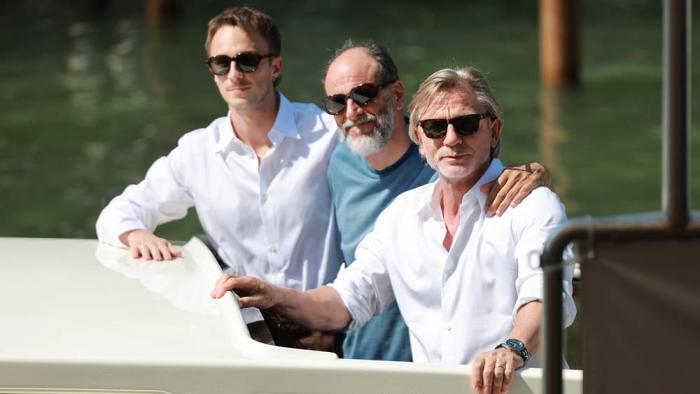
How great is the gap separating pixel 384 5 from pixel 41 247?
18708 millimetres

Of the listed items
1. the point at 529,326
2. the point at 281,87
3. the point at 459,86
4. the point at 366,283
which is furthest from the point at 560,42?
the point at 529,326

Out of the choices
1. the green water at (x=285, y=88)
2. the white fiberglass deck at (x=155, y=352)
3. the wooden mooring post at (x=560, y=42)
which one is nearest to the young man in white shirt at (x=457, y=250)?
the white fiberglass deck at (x=155, y=352)

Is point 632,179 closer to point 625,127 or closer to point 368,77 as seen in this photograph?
point 625,127

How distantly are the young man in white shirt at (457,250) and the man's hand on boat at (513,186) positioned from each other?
16 millimetres

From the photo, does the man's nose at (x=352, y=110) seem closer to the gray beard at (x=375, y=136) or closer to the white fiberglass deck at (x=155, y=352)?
the gray beard at (x=375, y=136)

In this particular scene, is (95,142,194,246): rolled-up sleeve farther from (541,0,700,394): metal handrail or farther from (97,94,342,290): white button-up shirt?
(541,0,700,394): metal handrail

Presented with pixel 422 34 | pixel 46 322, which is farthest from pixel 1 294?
pixel 422 34

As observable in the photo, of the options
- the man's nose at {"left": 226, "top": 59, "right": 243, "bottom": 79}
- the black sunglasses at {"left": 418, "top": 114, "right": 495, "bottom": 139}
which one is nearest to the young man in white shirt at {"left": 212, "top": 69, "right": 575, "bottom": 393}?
the black sunglasses at {"left": 418, "top": 114, "right": 495, "bottom": 139}

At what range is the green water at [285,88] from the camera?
35.9ft

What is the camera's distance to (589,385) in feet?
6.67

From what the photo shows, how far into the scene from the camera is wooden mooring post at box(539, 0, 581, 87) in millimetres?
13234

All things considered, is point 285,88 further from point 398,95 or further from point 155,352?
point 155,352

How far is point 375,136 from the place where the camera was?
350 cm

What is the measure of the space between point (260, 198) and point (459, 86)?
3.29 ft
